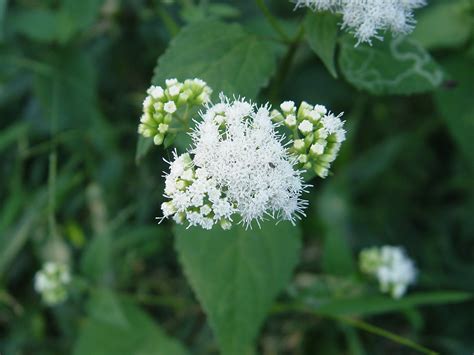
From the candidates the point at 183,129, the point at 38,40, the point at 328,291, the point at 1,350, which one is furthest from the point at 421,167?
the point at 1,350

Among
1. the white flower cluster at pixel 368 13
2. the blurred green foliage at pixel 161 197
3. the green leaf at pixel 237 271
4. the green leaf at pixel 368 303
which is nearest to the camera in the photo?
the white flower cluster at pixel 368 13

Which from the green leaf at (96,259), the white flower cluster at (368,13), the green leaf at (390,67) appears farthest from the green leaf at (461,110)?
the green leaf at (96,259)

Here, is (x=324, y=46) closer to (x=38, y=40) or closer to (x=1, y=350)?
(x=38, y=40)

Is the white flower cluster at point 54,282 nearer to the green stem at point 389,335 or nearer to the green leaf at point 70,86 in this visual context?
the green leaf at point 70,86

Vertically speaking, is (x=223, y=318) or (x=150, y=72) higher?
(x=150, y=72)

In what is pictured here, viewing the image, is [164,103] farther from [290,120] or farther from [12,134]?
[12,134]

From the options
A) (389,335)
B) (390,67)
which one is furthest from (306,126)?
(389,335)
